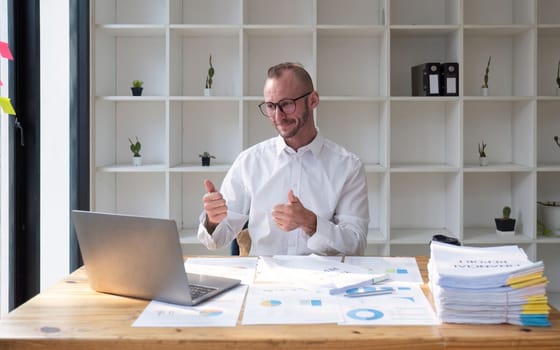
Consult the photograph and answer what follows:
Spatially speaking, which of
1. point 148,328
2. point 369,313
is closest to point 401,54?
point 369,313

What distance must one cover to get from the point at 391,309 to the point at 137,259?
633 mm

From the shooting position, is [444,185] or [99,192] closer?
[99,192]

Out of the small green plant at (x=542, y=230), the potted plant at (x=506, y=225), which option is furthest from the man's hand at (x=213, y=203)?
the small green plant at (x=542, y=230)

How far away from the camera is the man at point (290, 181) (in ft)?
8.02

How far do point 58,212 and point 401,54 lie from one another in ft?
7.44

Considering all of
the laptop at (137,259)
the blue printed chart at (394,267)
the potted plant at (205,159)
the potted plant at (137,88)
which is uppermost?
the potted plant at (137,88)

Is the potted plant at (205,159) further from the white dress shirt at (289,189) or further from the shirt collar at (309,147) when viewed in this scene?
the shirt collar at (309,147)

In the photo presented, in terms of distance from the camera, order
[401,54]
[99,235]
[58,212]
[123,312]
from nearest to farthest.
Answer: [123,312] → [99,235] → [58,212] → [401,54]

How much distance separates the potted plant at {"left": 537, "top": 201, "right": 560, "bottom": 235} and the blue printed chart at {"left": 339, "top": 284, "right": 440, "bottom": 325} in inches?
93.0

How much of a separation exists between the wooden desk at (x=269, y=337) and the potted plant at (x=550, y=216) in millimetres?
2450

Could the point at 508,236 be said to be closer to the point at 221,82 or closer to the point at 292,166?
the point at 292,166

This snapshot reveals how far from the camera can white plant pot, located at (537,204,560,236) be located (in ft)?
11.6

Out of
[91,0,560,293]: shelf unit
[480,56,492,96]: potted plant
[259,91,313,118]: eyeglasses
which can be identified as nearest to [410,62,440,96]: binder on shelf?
[91,0,560,293]: shelf unit

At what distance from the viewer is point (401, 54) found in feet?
12.3
